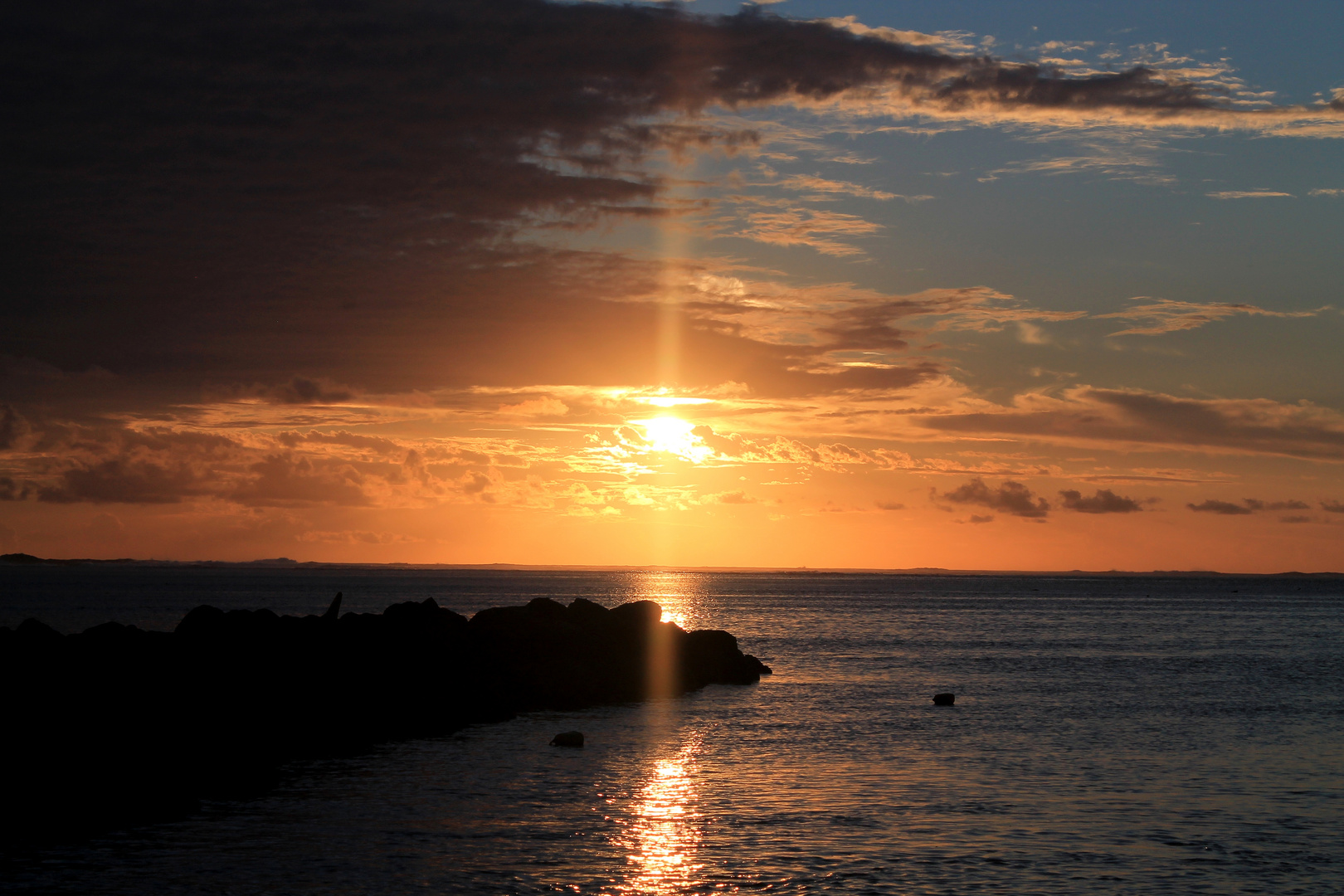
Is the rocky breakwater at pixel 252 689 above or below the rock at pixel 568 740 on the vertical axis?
above

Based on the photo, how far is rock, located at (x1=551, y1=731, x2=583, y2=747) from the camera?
109 feet

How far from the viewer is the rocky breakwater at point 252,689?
2508cm

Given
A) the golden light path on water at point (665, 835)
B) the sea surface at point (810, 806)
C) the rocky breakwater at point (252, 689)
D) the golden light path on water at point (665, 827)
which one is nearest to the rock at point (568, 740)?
the sea surface at point (810, 806)

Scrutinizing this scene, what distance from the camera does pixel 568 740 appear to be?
33281 millimetres

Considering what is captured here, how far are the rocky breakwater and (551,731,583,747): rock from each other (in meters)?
5.26

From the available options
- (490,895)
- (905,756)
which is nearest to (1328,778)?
(905,756)

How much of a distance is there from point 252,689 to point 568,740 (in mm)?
10007

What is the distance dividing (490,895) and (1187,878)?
39.7ft

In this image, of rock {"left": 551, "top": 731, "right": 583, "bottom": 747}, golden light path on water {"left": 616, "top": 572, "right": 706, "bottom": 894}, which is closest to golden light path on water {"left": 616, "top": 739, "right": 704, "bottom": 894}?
golden light path on water {"left": 616, "top": 572, "right": 706, "bottom": 894}

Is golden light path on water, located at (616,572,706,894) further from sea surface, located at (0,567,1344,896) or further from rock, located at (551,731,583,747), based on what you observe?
rock, located at (551,731,583,747)

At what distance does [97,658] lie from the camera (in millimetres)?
33250

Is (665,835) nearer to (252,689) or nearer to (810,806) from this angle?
(810,806)

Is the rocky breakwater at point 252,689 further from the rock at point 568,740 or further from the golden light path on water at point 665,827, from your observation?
the golden light path on water at point 665,827

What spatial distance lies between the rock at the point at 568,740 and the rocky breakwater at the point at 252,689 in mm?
5263
